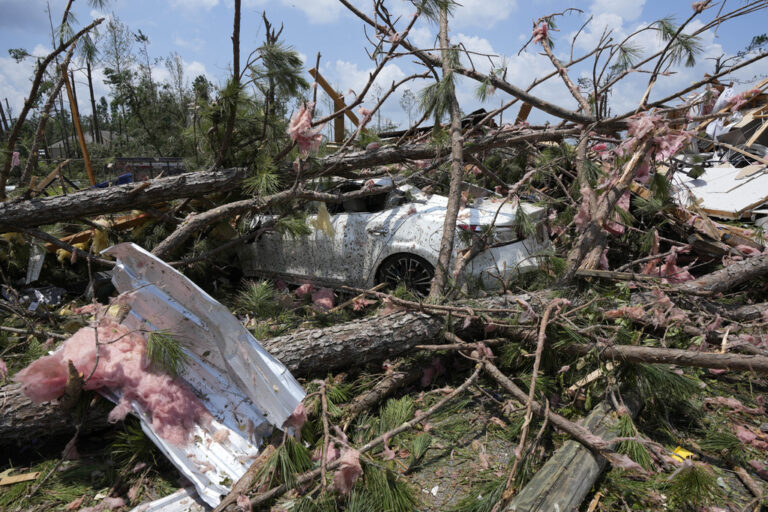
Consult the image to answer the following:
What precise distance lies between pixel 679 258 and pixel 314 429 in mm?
4545

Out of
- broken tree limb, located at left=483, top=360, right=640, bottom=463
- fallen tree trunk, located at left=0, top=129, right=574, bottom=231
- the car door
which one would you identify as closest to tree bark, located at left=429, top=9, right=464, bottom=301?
fallen tree trunk, located at left=0, top=129, right=574, bottom=231

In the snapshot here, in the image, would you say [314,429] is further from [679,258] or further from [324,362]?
[679,258]

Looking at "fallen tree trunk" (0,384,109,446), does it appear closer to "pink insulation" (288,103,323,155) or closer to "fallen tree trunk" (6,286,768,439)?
"fallen tree trunk" (6,286,768,439)

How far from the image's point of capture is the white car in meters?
4.11

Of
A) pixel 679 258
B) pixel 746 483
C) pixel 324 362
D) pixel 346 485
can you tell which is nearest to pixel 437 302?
pixel 324 362

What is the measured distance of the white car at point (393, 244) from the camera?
4.11m

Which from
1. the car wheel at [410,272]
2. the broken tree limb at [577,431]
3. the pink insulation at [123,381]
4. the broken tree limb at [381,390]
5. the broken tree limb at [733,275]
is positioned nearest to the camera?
the broken tree limb at [577,431]

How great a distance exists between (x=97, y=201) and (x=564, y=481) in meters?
4.15

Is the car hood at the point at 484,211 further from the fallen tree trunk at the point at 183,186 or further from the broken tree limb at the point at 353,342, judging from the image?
the broken tree limb at the point at 353,342

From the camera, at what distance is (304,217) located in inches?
181

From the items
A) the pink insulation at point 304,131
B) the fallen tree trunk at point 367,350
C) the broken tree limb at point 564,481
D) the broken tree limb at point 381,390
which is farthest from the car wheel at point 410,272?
the broken tree limb at point 564,481

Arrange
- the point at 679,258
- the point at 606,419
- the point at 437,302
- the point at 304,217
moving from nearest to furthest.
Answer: the point at 606,419
the point at 437,302
the point at 304,217
the point at 679,258

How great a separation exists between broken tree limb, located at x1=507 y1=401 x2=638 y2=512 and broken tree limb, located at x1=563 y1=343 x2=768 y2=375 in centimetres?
49

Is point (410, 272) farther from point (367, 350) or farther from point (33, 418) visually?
point (33, 418)
